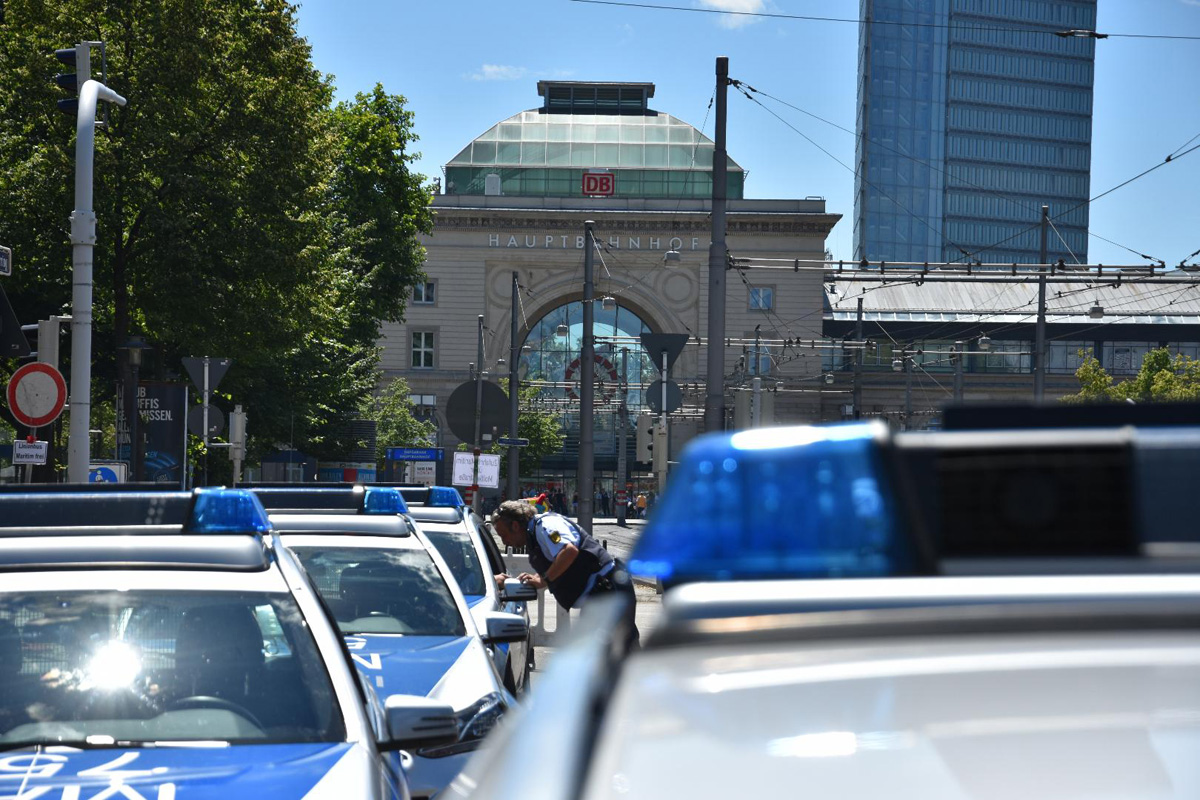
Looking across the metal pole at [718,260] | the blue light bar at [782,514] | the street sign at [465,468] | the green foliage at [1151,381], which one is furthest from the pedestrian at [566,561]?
the green foliage at [1151,381]

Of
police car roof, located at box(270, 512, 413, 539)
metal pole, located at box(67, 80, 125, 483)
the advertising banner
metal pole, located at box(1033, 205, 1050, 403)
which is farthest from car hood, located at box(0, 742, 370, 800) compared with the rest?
metal pole, located at box(1033, 205, 1050, 403)

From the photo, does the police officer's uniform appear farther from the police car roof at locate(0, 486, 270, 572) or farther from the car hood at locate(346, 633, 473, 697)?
the police car roof at locate(0, 486, 270, 572)

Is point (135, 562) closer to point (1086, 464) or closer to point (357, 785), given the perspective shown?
point (357, 785)

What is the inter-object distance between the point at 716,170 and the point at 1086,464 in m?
19.9

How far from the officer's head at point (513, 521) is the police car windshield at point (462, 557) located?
1.39 ft

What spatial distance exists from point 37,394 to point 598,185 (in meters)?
65.5

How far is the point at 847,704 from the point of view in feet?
4.01

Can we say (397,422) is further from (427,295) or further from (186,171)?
(186,171)

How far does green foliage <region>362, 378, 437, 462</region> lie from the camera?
7138 centimetres

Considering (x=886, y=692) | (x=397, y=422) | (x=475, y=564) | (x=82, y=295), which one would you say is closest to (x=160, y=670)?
(x=886, y=692)

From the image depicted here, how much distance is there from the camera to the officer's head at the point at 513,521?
10.1 m

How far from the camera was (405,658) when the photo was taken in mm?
7289

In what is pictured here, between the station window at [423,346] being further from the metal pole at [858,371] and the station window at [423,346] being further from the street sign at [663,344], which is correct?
the street sign at [663,344]

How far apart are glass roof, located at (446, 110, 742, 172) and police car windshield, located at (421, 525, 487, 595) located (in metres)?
72.8
